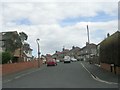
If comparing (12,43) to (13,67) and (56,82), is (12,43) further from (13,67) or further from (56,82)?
(56,82)

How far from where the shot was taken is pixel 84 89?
16.5 meters

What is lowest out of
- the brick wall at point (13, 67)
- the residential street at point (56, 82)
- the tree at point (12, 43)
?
the residential street at point (56, 82)

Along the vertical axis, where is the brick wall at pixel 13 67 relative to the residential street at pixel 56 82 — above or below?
above

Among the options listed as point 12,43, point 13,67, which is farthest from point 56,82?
point 12,43

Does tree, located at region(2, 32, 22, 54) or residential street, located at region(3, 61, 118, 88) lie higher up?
tree, located at region(2, 32, 22, 54)

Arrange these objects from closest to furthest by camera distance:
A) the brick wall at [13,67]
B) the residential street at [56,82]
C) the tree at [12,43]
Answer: the residential street at [56,82]
the brick wall at [13,67]
the tree at [12,43]

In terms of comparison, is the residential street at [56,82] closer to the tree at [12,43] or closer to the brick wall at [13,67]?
the brick wall at [13,67]

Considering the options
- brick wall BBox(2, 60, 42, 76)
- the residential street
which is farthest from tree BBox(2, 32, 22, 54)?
the residential street

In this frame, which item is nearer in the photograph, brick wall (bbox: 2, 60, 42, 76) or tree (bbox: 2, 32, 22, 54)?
brick wall (bbox: 2, 60, 42, 76)

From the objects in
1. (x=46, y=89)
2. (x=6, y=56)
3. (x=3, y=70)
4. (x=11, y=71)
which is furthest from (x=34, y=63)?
(x=46, y=89)

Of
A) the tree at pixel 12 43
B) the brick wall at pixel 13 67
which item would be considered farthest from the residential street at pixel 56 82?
the tree at pixel 12 43

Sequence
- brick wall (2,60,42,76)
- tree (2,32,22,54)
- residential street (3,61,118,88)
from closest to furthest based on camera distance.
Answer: residential street (3,61,118,88) < brick wall (2,60,42,76) < tree (2,32,22,54)

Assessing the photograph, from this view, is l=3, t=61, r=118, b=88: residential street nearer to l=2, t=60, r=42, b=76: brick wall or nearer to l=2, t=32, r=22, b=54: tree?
l=2, t=60, r=42, b=76: brick wall

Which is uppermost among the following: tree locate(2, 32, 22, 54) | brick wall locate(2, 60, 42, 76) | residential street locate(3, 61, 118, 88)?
tree locate(2, 32, 22, 54)
